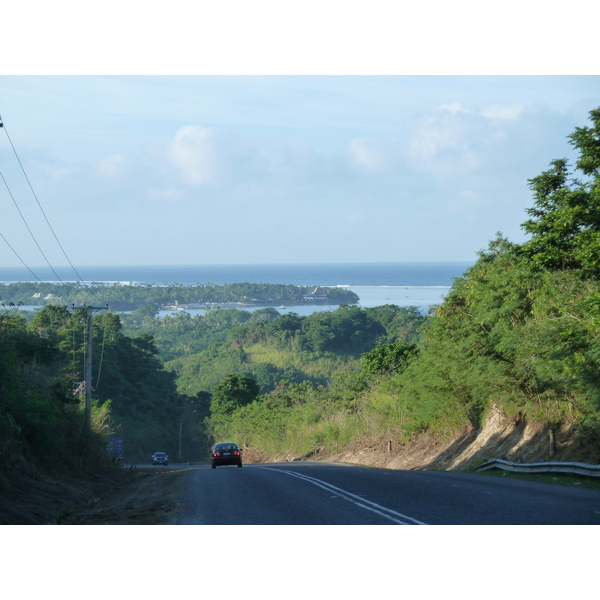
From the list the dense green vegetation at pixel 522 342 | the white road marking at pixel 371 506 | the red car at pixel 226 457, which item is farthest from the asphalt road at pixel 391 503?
the red car at pixel 226 457

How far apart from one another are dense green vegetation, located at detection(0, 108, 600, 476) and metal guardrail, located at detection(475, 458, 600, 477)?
83.5 inches

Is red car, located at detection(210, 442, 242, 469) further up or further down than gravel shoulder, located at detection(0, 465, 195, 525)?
further down

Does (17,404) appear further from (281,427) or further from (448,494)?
(281,427)

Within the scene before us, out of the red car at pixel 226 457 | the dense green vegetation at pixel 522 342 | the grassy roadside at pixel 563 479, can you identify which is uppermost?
the dense green vegetation at pixel 522 342

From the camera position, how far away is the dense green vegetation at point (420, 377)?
66.6 ft

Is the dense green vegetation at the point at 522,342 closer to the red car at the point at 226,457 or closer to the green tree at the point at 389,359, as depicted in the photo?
the green tree at the point at 389,359

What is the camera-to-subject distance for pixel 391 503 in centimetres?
1470

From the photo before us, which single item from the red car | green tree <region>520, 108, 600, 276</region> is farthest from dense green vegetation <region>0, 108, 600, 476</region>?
the red car

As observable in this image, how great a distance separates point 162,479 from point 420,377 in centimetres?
1736

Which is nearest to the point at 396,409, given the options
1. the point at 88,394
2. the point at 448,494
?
the point at 88,394

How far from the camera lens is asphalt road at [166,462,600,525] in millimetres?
12453

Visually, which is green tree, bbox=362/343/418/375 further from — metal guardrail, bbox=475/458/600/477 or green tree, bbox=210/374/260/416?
metal guardrail, bbox=475/458/600/477

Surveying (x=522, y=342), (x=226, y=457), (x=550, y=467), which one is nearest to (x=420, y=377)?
(x=226, y=457)

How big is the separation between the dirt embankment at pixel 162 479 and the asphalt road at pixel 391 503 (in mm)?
1270
